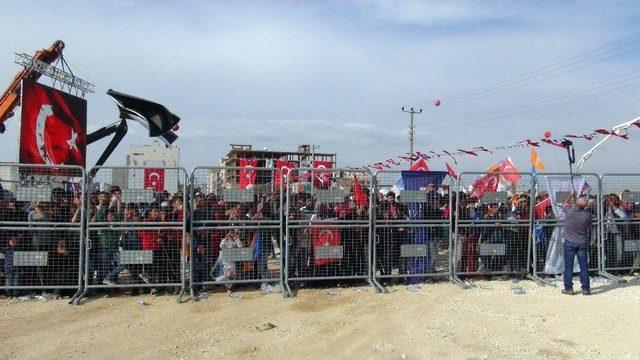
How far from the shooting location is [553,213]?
948 cm

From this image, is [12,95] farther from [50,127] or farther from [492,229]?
[492,229]

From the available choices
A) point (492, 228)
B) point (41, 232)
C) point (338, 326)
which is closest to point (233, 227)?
point (338, 326)

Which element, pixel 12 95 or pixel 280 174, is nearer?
pixel 280 174

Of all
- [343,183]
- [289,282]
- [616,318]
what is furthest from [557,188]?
[289,282]

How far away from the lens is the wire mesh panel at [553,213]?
9336 millimetres

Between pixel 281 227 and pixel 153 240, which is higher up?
pixel 281 227

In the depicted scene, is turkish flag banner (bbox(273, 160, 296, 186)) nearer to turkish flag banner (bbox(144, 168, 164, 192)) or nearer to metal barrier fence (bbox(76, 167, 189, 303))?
metal barrier fence (bbox(76, 167, 189, 303))

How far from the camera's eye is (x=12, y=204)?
7.82 m

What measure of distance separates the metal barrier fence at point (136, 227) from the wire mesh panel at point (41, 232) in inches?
10.5

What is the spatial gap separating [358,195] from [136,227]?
13.1 feet

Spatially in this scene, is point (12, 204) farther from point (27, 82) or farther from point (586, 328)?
point (27, 82)

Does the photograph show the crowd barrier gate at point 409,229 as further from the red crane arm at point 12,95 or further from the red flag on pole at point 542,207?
the red crane arm at point 12,95

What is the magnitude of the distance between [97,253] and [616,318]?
8.35 m

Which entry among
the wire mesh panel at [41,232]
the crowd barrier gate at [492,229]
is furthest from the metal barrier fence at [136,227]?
the crowd barrier gate at [492,229]
